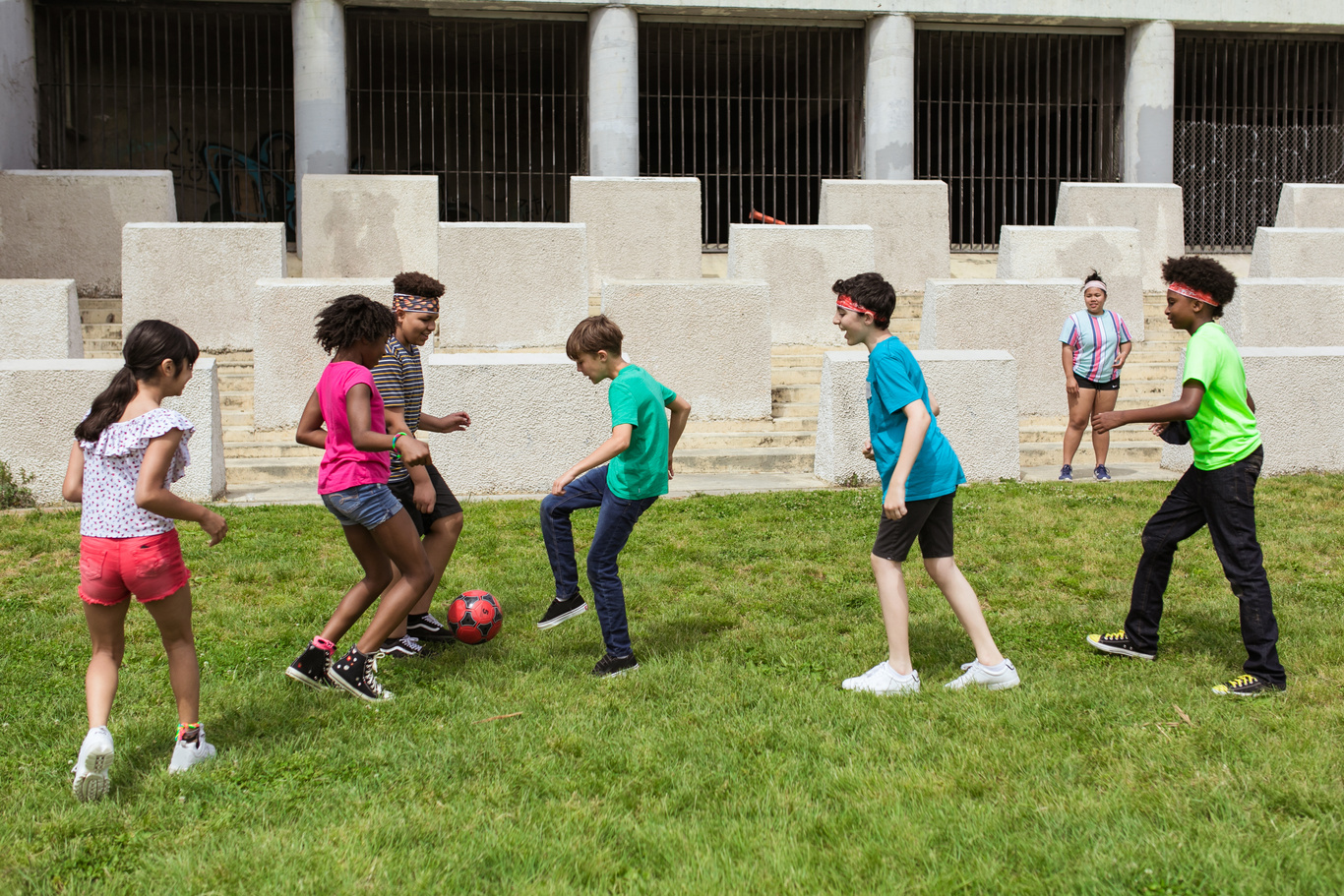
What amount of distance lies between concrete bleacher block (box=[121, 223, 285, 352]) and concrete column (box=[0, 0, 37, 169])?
5.48 metres

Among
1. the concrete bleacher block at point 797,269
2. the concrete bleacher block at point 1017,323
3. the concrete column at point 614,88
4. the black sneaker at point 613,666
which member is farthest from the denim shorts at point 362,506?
the concrete column at point 614,88

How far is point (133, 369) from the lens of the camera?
12.1 ft

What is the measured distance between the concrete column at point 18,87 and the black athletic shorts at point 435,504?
42.6 feet

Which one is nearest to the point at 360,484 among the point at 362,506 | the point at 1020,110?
the point at 362,506

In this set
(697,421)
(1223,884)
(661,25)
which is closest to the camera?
(1223,884)

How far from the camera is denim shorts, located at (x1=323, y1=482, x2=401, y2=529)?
4336mm

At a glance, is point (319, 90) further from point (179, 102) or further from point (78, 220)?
point (78, 220)

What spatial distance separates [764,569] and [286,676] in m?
2.82

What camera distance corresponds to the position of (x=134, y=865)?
322 cm

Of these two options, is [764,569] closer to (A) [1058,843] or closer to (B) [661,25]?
(A) [1058,843]

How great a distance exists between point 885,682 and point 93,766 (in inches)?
112

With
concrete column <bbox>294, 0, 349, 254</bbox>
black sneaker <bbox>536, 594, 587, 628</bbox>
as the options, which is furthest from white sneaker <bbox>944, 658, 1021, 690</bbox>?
concrete column <bbox>294, 0, 349, 254</bbox>

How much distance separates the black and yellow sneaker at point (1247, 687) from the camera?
4.39 meters

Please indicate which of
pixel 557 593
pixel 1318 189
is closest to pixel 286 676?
pixel 557 593
